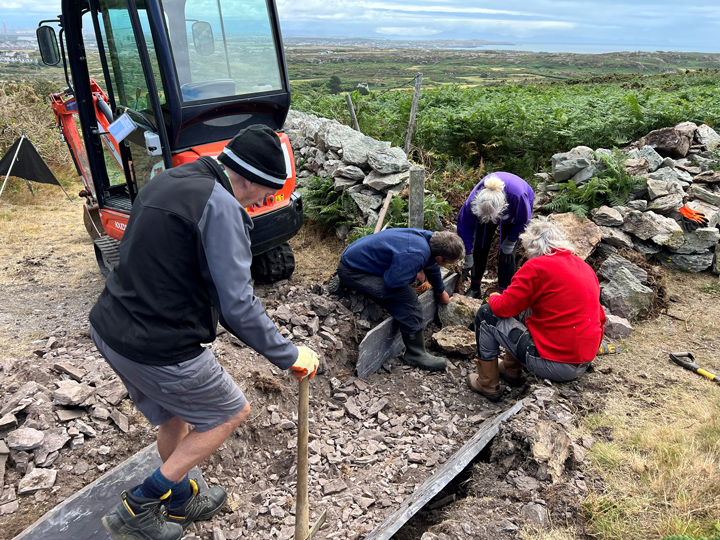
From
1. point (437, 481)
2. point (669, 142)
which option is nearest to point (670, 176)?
point (669, 142)

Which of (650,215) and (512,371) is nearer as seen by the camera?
(512,371)

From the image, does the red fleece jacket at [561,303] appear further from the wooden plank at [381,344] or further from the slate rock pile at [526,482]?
the wooden plank at [381,344]

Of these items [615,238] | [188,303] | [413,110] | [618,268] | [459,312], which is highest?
[413,110]

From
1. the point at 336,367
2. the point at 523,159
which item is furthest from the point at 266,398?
the point at 523,159

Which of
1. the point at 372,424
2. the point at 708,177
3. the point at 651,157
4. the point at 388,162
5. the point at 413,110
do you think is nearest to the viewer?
the point at 372,424

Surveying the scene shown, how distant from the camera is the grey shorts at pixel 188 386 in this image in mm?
2240

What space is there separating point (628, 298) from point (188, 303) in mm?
4767

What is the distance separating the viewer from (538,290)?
3.73 metres

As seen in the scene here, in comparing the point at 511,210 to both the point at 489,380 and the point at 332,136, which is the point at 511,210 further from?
the point at 332,136

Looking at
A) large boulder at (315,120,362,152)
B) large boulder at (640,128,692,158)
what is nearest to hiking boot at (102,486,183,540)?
large boulder at (315,120,362,152)

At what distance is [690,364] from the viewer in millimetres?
4309

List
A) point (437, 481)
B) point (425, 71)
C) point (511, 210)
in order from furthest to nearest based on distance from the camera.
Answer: point (425, 71)
point (511, 210)
point (437, 481)

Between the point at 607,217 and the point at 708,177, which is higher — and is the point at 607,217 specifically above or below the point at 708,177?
below

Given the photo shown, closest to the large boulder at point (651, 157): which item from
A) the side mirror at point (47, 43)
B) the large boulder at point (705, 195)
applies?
the large boulder at point (705, 195)
